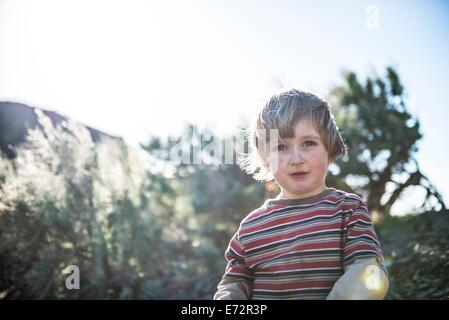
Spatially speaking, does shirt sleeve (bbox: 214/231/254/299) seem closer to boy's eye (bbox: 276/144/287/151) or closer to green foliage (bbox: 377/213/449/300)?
boy's eye (bbox: 276/144/287/151)

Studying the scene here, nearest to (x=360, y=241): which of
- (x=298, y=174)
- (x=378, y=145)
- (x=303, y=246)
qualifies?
(x=303, y=246)

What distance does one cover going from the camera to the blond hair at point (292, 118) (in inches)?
68.9

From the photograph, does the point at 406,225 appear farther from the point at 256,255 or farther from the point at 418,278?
the point at 256,255

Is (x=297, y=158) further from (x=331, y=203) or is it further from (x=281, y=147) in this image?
(x=331, y=203)

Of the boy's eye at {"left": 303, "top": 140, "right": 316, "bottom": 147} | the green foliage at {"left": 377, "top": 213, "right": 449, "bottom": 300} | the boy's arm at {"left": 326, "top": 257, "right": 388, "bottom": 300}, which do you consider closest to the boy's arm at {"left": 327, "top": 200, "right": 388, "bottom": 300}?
the boy's arm at {"left": 326, "top": 257, "right": 388, "bottom": 300}

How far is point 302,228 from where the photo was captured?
164 centimetres

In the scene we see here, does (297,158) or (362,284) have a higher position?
(297,158)

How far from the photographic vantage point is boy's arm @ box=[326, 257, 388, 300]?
54.0 inches

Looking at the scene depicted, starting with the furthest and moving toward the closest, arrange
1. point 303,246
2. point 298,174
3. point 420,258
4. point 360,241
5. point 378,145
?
point 378,145 < point 420,258 < point 298,174 < point 303,246 < point 360,241

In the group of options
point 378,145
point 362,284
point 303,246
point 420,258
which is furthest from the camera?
point 378,145

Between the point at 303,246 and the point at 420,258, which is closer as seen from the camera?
the point at 303,246

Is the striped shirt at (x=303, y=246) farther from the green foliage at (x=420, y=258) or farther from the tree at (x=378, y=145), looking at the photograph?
the tree at (x=378, y=145)

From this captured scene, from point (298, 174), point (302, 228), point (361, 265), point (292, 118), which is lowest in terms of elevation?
point (361, 265)

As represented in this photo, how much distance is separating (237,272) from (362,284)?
0.54 metres
